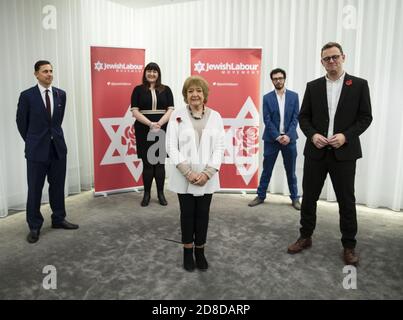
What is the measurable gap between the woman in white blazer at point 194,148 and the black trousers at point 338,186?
839mm

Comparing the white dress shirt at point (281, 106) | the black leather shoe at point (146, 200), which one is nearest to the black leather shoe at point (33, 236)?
the black leather shoe at point (146, 200)

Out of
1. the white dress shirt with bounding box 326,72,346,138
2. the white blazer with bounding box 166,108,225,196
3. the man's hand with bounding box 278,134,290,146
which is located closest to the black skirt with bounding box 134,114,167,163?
the man's hand with bounding box 278,134,290,146

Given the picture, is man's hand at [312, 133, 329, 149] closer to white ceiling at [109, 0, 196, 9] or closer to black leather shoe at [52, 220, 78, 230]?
black leather shoe at [52, 220, 78, 230]

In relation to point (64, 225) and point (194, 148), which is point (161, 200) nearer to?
point (64, 225)

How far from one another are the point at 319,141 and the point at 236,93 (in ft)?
7.32

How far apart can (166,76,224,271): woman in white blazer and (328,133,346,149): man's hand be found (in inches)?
32.9

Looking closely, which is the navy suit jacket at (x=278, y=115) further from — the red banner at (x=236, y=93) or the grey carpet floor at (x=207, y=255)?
the grey carpet floor at (x=207, y=255)

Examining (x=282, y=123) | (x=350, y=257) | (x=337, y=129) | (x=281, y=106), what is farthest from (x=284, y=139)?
(x=350, y=257)

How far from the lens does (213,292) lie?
8.55 ft

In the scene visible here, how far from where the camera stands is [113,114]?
501cm

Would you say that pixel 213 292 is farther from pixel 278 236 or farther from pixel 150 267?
pixel 278 236

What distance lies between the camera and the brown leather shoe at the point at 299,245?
3260mm

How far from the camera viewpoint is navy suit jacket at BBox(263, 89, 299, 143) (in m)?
4.43

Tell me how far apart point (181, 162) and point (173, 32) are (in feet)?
12.3
